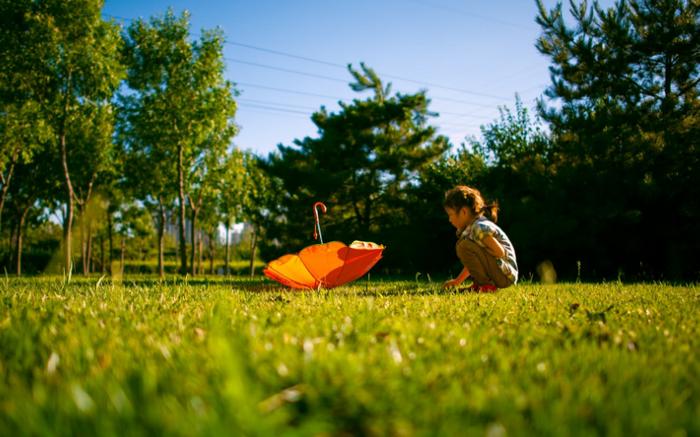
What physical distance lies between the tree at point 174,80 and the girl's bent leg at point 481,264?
13.3 metres

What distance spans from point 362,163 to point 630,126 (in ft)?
37.2

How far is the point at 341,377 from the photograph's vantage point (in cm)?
121

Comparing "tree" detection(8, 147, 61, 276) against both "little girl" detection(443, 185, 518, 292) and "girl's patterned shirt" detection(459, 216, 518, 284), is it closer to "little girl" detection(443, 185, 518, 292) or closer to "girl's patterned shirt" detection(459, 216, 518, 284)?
"little girl" detection(443, 185, 518, 292)

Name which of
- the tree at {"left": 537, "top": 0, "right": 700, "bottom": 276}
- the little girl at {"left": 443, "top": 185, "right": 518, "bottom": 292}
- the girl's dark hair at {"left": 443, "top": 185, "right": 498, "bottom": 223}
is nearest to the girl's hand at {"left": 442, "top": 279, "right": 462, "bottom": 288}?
the little girl at {"left": 443, "top": 185, "right": 518, "bottom": 292}

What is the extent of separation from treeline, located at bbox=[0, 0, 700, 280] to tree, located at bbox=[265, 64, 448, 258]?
0.25 ft

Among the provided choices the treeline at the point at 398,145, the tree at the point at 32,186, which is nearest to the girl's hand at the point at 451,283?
the treeline at the point at 398,145

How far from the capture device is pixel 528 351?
1644mm

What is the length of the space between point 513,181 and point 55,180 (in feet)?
69.4

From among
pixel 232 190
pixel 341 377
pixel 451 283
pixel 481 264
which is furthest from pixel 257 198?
pixel 341 377

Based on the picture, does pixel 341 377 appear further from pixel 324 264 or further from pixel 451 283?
pixel 451 283

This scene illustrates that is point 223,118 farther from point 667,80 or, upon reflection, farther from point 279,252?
point 667,80

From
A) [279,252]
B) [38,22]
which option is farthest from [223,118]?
[279,252]

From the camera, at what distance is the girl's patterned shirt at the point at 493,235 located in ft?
15.0

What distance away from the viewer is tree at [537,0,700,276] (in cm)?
1023
